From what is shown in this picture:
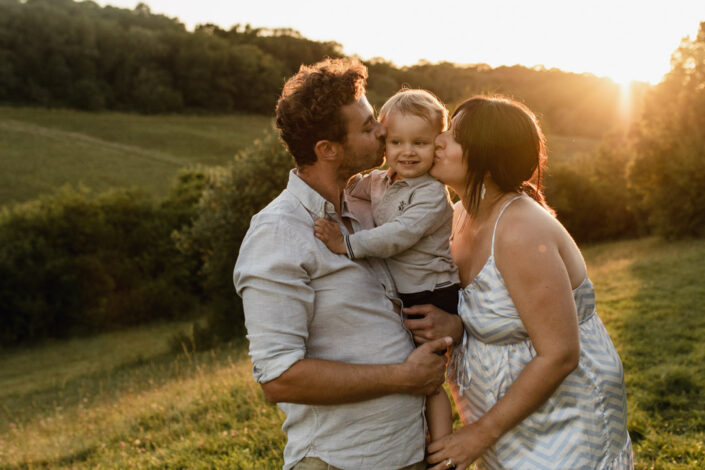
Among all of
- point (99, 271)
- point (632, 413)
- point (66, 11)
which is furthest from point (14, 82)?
point (632, 413)

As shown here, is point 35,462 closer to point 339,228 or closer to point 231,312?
point 339,228

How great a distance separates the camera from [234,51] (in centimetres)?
7006

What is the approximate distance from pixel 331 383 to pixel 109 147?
50510 millimetres

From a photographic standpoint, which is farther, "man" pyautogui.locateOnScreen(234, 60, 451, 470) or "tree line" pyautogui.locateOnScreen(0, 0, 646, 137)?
"tree line" pyautogui.locateOnScreen(0, 0, 646, 137)

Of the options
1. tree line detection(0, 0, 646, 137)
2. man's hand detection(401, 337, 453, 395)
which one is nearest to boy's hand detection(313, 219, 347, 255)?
man's hand detection(401, 337, 453, 395)

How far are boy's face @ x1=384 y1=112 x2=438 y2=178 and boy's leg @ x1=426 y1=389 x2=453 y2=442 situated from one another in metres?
1.08

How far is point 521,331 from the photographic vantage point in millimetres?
2314

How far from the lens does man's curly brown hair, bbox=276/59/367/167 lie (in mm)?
2572

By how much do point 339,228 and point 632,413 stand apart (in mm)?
4191

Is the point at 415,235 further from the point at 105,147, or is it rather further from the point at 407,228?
the point at 105,147

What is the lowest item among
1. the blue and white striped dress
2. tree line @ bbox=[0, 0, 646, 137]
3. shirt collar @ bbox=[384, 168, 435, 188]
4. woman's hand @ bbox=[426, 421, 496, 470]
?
woman's hand @ bbox=[426, 421, 496, 470]

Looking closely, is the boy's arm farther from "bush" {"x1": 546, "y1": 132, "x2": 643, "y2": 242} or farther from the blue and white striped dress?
"bush" {"x1": 546, "y1": 132, "x2": 643, "y2": 242}

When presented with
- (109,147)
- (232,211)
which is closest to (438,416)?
(232,211)

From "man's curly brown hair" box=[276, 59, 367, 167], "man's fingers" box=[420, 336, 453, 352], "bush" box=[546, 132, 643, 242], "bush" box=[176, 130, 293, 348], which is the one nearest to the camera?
"man's fingers" box=[420, 336, 453, 352]
